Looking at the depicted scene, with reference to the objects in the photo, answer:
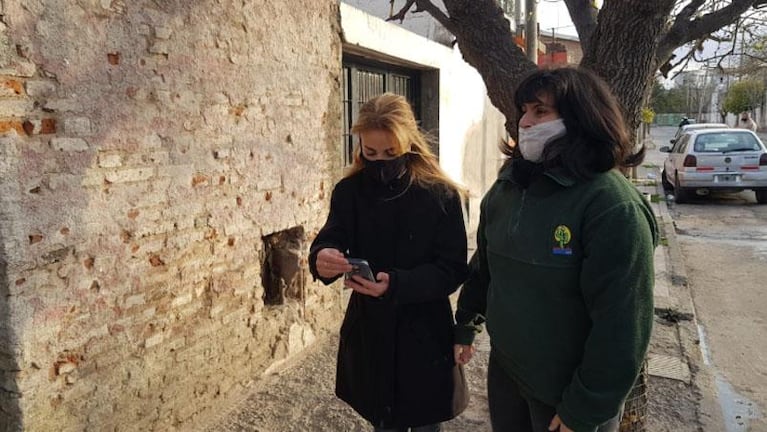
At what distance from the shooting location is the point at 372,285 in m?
2.12

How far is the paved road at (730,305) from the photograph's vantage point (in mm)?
3984

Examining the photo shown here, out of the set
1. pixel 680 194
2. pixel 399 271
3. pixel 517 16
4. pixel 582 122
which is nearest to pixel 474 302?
pixel 399 271

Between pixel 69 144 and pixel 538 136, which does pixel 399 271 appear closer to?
pixel 538 136

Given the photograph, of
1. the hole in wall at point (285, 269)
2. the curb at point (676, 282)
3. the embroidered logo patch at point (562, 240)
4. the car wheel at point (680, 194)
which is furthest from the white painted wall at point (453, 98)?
the car wheel at point (680, 194)

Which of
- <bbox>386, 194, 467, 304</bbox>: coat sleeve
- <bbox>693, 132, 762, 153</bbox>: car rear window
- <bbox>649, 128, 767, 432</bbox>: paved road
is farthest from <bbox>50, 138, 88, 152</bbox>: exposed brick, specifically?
<bbox>693, 132, 762, 153</bbox>: car rear window

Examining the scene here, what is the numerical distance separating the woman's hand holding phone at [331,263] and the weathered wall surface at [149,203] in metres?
1.26

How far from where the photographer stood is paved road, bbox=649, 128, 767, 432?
398 centimetres

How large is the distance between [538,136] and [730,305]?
551 centimetres

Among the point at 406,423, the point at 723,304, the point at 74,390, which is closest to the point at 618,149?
the point at 406,423

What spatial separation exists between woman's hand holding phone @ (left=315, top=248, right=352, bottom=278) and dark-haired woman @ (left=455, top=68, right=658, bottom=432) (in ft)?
1.79

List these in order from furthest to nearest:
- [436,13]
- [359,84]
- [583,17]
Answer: [359,84] < [436,13] < [583,17]

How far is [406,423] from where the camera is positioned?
2.24m

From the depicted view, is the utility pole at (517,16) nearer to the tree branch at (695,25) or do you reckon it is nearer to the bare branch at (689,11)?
the bare branch at (689,11)

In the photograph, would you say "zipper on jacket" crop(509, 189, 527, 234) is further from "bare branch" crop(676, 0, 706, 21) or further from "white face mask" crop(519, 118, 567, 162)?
"bare branch" crop(676, 0, 706, 21)
